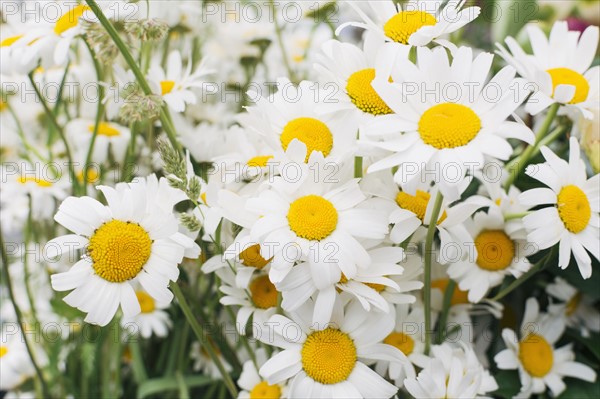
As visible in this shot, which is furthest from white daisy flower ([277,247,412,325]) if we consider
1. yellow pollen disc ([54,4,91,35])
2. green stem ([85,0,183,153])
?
yellow pollen disc ([54,4,91,35])

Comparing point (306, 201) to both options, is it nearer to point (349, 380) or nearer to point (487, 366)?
point (349, 380)

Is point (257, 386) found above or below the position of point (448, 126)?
below

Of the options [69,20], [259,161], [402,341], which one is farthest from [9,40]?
[402,341]

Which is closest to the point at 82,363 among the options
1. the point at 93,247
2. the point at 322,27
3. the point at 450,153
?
the point at 93,247

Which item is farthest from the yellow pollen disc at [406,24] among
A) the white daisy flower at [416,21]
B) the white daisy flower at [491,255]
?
the white daisy flower at [491,255]

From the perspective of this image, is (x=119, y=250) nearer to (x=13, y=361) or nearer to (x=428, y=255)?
(x=428, y=255)

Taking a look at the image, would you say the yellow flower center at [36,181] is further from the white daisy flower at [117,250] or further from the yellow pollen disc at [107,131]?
the white daisy flower at [117,250]
